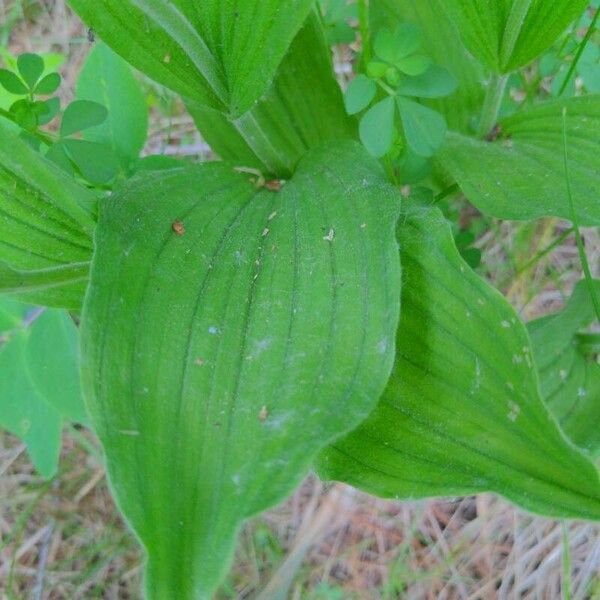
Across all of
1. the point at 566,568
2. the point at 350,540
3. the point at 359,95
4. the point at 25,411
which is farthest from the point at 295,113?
the point at 566,568

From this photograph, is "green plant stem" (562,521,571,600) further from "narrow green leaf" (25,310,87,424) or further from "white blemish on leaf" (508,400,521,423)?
"narrow green leaf" (25,310,87,424)

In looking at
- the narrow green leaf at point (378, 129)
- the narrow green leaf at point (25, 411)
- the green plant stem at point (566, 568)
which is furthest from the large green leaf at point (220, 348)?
the green plant stem at point (566, 568)

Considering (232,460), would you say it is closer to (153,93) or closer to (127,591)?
(127,591)

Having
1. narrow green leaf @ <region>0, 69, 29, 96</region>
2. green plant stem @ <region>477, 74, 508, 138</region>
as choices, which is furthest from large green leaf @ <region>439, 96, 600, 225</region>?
narrow green leaf @ <region>0, 69, 29, 96</region>

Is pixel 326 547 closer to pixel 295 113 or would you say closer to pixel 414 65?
pixel 295 113

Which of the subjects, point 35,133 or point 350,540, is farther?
point 350,540
